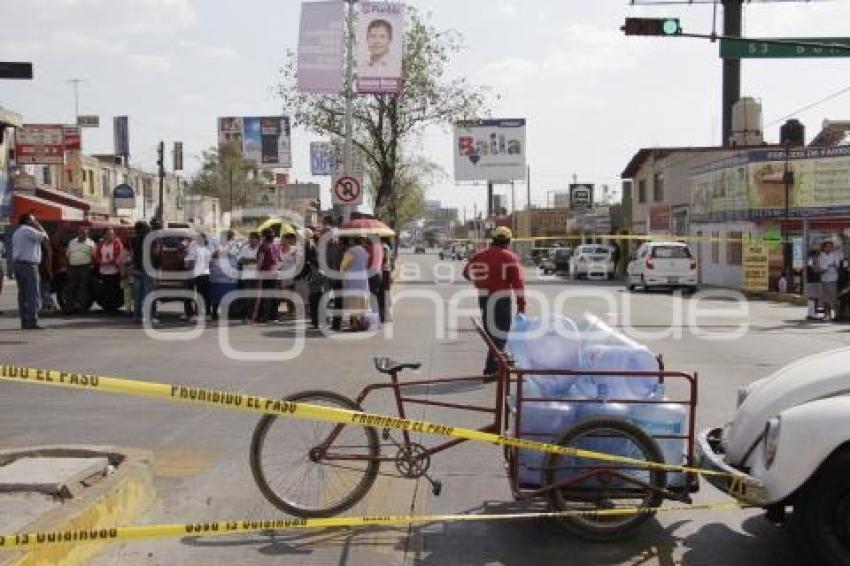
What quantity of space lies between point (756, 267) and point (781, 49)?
12.2 metres

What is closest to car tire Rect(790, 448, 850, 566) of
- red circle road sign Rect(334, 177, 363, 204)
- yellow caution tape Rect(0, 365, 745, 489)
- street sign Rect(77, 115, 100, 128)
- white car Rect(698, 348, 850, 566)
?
white car Rect(698, 348, 850, 566)

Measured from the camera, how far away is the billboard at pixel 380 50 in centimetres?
2092

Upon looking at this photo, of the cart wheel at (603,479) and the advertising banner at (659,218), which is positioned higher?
the advertising banner at (659,218)

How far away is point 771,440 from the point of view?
4.88 m

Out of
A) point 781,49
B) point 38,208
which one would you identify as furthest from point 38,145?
point 781,49

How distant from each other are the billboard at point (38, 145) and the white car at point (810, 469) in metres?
38.9

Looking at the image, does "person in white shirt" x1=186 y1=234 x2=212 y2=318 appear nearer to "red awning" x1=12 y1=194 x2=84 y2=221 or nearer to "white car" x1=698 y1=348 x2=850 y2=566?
"white car" x1=698 y1=348 x2=850 y2=566

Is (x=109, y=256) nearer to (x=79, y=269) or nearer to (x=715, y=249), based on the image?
(x=79, y=269)

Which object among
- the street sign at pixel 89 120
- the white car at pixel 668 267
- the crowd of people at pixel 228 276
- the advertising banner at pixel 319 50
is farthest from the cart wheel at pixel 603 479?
the street sign at pixel 89 120

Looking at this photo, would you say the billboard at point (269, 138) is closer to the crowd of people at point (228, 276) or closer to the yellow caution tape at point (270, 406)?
the crowd of people at point (228, 276)

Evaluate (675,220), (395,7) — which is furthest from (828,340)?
(675,220)

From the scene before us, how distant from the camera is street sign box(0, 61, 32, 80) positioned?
1055 cm

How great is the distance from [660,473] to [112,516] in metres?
2.95

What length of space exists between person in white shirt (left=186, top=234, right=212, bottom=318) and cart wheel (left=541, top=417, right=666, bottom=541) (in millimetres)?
13496
